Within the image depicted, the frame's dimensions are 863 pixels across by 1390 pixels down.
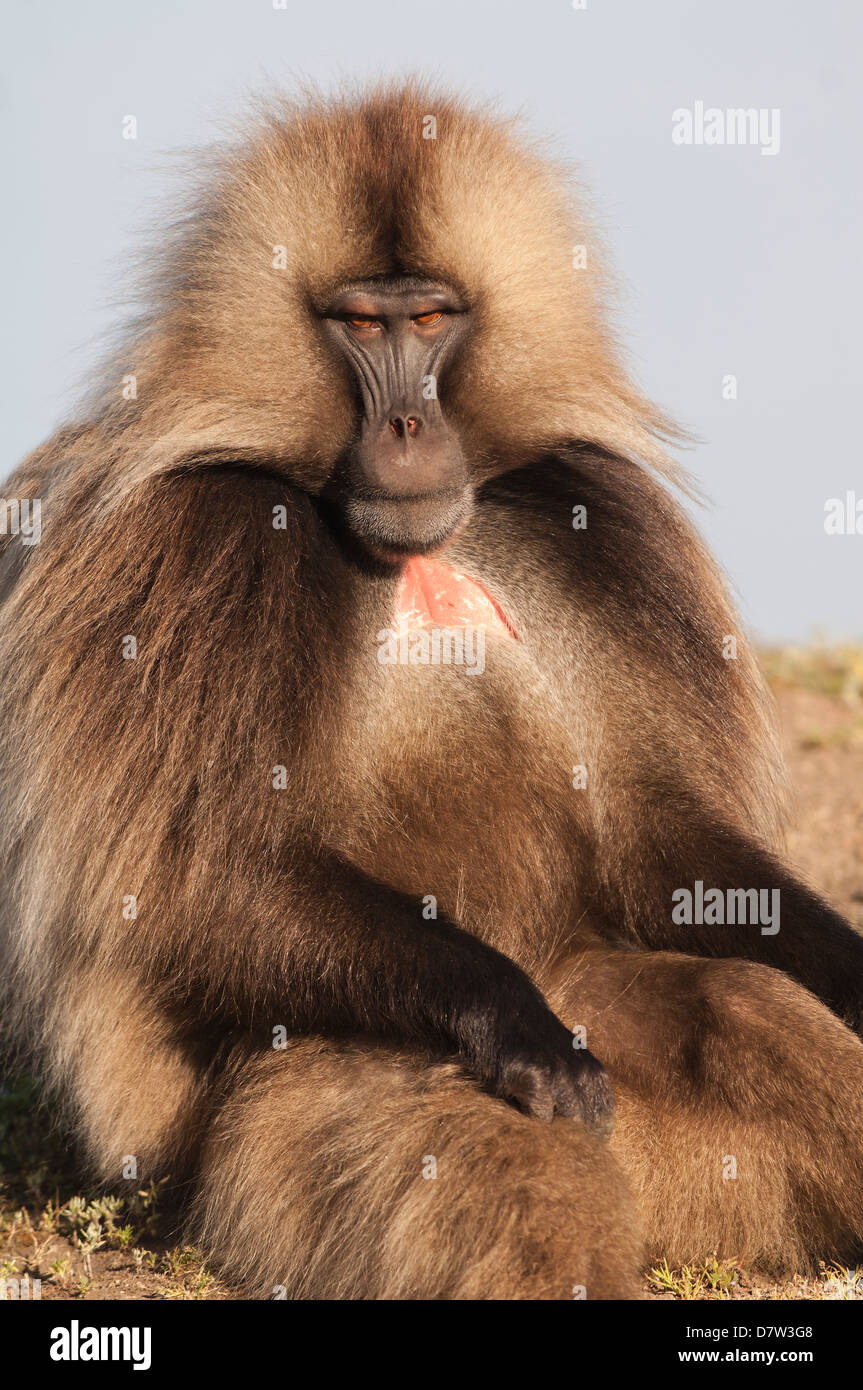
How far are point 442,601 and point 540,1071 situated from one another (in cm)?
114

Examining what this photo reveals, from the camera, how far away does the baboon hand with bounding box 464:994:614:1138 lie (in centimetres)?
310

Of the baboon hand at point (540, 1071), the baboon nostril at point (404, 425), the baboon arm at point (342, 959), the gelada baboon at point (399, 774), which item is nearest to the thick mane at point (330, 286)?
the gelada baboon at point (399, 774)

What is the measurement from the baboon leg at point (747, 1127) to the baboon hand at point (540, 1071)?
11.1 inches

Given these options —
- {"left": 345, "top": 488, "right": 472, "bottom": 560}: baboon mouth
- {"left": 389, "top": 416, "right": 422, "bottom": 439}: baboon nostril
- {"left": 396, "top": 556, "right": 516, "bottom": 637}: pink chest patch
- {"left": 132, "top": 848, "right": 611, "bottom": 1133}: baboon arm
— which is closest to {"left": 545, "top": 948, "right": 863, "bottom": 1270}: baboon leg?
{"left": 132, "top": 848, "right": 611, "bottom": 1133}: baboon arm

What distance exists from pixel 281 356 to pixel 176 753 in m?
0.89

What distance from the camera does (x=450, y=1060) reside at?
3.21 metres

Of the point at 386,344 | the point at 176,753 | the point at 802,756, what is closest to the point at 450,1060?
the point at 176,753

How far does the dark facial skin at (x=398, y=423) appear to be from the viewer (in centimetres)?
348

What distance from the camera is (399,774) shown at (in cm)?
359

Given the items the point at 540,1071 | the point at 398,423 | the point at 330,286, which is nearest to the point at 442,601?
the point at 398,423

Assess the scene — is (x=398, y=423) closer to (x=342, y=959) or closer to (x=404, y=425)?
(x=404, y=425)

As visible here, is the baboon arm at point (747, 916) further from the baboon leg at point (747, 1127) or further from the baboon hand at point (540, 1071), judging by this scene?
the baboon hand at point (540, 1071)

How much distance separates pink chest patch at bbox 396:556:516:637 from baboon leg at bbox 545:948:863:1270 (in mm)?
968

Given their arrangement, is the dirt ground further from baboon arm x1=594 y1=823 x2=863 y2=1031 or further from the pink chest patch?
the pink chest patch
